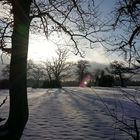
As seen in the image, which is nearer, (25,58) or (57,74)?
(25,58)

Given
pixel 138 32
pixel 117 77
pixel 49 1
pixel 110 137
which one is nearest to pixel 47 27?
pixel 49 1

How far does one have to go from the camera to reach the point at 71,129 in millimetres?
11336

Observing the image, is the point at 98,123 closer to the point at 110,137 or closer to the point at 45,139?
the point at 110,137

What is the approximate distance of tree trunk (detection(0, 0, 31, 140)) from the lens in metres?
9.25

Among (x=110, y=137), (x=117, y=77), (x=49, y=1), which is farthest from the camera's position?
(x=49, y=1)

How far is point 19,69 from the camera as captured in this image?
944 cm

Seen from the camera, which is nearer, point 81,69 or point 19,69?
point 19,69

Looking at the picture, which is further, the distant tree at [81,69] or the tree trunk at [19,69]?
the distant tree at [81,69]

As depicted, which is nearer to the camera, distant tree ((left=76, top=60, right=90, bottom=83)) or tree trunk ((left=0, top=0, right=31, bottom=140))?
tree trunk ((left=0, top=0, right=31, bottom=140))

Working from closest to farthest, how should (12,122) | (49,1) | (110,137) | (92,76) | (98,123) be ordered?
(12,122), (110,137), (49,1), (98,123), (92,76)

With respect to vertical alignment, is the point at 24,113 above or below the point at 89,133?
above

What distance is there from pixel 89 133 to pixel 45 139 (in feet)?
5.55

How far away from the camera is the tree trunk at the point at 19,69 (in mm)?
9250

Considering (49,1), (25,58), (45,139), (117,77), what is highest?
(49,1)
